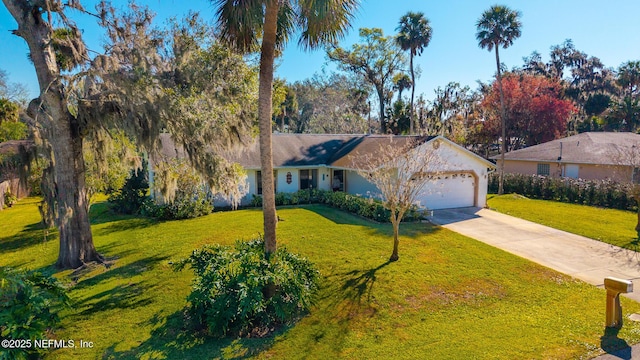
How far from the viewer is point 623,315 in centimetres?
762

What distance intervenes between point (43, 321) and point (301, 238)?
8346 millimetres

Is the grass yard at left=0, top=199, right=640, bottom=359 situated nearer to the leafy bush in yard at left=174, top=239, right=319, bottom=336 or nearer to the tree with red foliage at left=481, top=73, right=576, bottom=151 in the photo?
the leafy bush in yard at left=174, top=239, right=319, bottom=336

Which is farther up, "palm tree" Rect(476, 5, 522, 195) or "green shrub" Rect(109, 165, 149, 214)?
"palm tree" Rect(476, 5, 522, 195)

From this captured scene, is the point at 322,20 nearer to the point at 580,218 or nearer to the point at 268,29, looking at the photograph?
the point at 268,29

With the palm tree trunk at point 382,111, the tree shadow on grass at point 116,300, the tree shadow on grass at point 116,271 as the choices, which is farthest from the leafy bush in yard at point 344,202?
the palm tree trunk at point 382,111

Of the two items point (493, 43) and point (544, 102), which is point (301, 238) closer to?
point (493, 43)

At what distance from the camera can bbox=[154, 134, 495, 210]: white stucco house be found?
1848cm

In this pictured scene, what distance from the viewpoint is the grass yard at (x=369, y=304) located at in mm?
6391

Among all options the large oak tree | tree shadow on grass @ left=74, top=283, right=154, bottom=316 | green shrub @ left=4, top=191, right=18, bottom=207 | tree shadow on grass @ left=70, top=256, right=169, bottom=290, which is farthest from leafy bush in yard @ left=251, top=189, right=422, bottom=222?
green shrub @ left=4, top=191, right=18, bottom=207

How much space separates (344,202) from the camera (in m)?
18.8

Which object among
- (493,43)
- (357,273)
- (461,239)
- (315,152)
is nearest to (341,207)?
(315,152)

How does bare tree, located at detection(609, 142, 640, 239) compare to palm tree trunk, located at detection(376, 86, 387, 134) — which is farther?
palm tree trunk, located at detection(376, 86, 387, 134)

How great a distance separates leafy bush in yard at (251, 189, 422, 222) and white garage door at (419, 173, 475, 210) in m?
1.93

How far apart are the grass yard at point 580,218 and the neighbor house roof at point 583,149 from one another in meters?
4.41
